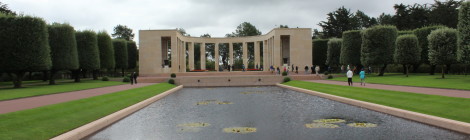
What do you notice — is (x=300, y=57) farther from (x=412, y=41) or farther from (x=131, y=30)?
(x=131, y=30)

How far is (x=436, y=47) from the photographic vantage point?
3750 cm

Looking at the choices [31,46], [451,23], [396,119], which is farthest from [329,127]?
[451,23]

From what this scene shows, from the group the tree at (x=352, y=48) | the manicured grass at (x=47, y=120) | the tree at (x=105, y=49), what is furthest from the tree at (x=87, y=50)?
the tree at (x=352, y=48)

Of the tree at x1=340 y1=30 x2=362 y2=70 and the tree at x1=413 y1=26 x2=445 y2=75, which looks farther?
the tree at x1=340 y1=30 x2=362 y2=70

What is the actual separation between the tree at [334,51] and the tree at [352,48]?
25.2 ft

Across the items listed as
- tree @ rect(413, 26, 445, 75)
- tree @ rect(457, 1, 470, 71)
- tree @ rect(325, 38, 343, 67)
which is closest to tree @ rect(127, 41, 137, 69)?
tree @ rect(325, 38, 343, 67)

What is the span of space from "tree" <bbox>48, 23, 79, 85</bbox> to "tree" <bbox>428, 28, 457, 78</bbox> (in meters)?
41.1

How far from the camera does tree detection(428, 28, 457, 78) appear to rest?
120ft

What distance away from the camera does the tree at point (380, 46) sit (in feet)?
149

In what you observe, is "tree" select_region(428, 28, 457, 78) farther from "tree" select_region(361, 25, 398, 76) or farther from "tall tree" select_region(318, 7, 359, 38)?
"tall tree" select_region(318, 7, 359, 38)

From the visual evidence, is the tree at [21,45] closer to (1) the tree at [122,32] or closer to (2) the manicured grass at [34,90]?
(2) the manicured grass at [34,90]

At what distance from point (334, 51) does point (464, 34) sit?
30654 millimetres

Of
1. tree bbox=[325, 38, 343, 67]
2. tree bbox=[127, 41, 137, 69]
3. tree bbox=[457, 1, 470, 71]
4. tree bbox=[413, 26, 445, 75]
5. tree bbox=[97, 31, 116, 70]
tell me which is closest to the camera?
tree bbox=[457, 1, 470, 71]

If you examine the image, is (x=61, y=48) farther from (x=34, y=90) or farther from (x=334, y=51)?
(x=334, y=51)
